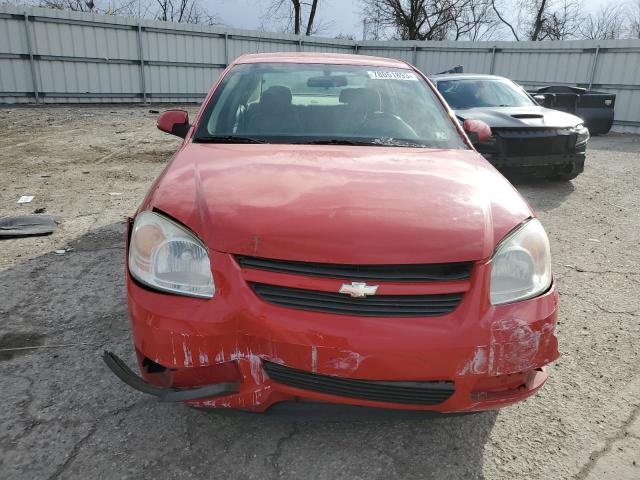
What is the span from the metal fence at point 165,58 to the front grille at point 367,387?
46.8 feet

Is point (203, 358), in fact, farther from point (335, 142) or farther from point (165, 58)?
point (165, 58)

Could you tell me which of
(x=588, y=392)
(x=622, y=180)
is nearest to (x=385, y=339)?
(x=588, y=392)

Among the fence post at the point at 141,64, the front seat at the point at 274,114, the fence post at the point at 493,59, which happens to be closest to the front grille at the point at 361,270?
the front seat at the point at 274,114

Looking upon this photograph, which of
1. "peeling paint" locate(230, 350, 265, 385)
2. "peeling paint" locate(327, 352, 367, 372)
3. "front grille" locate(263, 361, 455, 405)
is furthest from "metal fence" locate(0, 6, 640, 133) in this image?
"peeling paint" locate(327, 352, 367, 372)

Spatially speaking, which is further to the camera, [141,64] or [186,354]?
[141,64]

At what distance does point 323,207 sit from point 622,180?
7632 millimetres

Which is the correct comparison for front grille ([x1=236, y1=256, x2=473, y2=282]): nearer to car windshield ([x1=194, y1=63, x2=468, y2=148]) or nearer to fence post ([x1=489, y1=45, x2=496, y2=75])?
car windshield ([x1=194, y1=63, x2=468, y2=148])

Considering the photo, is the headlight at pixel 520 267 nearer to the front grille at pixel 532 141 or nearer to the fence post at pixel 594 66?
the front grille at pixel 532 141

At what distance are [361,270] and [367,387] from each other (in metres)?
0.39

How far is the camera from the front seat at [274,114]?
2.70 metres

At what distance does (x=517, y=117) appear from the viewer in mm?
6395

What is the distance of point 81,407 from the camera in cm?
210

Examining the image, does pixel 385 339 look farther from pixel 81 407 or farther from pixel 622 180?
pixel 622 180

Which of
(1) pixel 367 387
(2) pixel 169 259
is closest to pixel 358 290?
(1) pixel 367 387
